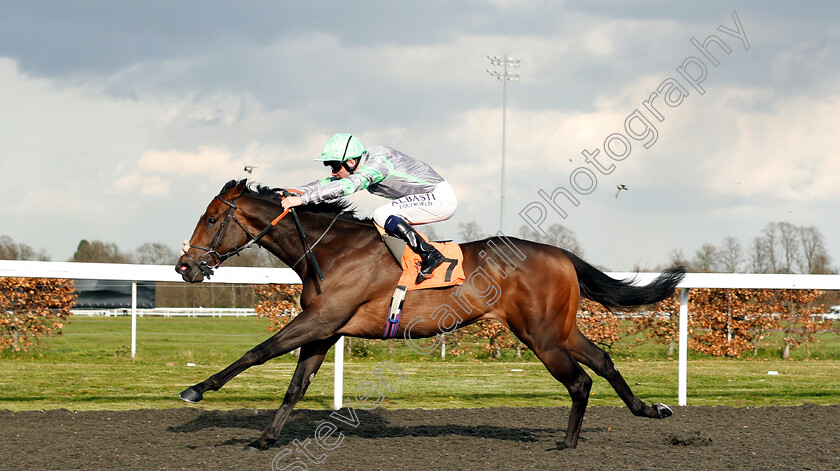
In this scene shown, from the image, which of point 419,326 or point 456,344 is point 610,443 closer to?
point 419,326

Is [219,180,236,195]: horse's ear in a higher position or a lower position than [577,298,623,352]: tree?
higher

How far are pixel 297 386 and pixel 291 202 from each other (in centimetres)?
117

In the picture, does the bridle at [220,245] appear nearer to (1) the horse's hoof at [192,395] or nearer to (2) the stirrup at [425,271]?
(2) the stirrup at [425,271]

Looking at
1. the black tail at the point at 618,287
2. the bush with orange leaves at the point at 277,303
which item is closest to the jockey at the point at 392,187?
the black tail at the point at 618,287

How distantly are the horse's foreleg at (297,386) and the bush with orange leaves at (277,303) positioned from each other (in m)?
5.05

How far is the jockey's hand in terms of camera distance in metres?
4.57

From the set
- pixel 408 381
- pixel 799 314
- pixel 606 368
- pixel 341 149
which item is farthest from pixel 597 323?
pixel 341 149

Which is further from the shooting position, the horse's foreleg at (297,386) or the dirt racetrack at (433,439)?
the horse's foreleg at (297,386)

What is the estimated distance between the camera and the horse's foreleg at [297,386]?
4.46 meters

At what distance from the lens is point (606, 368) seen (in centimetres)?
512

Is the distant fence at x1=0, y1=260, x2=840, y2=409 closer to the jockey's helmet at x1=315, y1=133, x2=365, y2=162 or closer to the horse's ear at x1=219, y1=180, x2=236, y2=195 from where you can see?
the horse's ear at x1=219, y1=180, x2=236, y2=195

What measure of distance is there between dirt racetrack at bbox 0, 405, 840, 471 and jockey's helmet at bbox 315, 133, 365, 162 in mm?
1813

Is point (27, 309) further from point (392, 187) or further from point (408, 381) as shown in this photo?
point (392, 187)

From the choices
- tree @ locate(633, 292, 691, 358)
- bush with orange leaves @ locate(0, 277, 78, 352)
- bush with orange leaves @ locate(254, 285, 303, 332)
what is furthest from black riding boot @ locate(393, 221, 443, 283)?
tree @ locate(633, 292, 691, 358)
